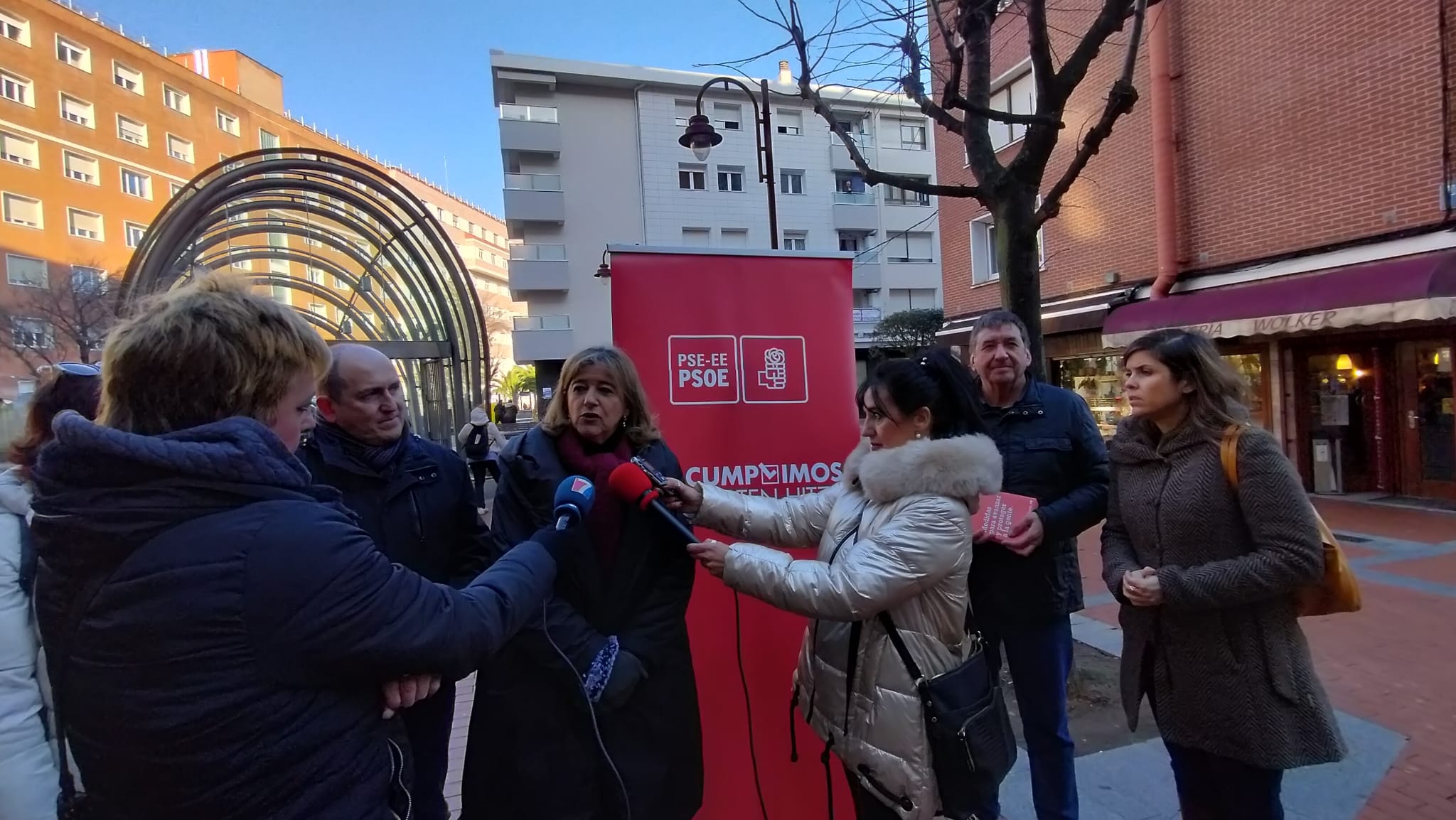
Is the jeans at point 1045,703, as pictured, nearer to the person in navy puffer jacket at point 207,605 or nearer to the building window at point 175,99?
the person in navy puffer jacket at point 207,605

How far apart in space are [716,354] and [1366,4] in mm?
10358

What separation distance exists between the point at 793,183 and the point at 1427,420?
23.7 metres

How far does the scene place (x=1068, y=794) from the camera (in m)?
2.52

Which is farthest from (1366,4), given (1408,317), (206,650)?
(206,650)

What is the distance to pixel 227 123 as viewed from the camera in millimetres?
36594

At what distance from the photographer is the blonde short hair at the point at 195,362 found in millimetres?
1146

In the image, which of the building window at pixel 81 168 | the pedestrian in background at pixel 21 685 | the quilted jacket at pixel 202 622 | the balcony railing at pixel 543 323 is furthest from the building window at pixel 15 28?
the quilted jacket at pixel 202 622

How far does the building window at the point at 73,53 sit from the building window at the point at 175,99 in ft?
9.36

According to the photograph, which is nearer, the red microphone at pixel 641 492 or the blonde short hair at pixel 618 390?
the red microphone at pixel 641 492

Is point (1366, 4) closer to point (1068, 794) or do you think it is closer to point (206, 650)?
point (1068, 794)

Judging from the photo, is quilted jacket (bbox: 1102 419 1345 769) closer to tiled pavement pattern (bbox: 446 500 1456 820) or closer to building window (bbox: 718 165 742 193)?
tiled pavement pattern (bbox: 446 500 1456 820)

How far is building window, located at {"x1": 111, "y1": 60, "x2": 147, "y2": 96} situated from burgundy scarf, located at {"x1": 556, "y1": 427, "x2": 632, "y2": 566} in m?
46.0

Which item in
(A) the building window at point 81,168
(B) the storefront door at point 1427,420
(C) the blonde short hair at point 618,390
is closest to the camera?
(C) the blonde short hair at point 618,390

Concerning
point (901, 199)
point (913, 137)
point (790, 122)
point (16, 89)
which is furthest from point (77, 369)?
point (16, 89)
